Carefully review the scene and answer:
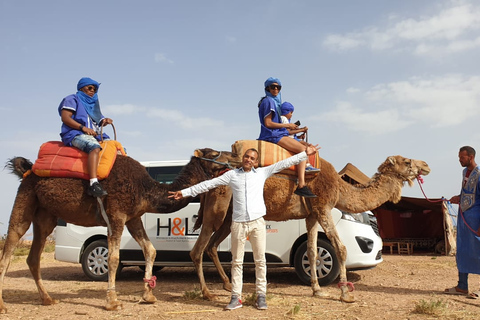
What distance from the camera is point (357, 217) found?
367 inches

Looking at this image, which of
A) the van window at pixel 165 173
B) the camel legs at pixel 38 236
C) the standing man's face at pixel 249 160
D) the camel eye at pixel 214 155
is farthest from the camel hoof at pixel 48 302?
the standing man's face at pixel 249 160

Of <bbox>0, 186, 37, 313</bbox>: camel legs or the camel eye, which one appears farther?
the camel eye

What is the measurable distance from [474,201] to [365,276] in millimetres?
3556

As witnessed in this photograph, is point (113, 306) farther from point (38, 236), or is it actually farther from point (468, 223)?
point (468, 223)

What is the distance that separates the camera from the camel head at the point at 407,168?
802 cm

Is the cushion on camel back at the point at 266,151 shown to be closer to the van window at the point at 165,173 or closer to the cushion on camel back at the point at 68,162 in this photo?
the cushion on camel back at the point at 68,162

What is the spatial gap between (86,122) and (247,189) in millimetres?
2754

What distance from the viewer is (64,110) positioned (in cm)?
666

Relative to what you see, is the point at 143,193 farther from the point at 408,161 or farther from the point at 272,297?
the point at 408,161

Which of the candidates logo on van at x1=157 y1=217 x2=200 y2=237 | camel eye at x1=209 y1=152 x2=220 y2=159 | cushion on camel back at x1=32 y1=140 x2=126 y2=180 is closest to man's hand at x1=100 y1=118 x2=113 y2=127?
cushion on camel back at x1=32 y1=140 x2=126 y2=180

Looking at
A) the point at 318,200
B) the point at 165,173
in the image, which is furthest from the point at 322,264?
the point at 165,173

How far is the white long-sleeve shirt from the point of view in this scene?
5.89m

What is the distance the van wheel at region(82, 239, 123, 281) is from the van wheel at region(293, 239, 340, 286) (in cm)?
397

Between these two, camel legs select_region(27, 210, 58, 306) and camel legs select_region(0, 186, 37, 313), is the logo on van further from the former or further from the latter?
camel legs select_region(0, 186, 37, 313)
